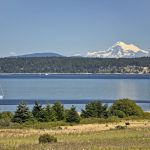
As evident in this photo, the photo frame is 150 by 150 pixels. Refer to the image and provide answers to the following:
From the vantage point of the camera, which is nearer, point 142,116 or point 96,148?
point 96,148

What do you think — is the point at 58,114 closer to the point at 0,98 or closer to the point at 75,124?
the point at 75,124

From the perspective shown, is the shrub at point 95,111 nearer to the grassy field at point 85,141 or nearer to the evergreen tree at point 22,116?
the evergreen tree at point 22,116

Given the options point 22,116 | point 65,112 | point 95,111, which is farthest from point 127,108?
point 22,116

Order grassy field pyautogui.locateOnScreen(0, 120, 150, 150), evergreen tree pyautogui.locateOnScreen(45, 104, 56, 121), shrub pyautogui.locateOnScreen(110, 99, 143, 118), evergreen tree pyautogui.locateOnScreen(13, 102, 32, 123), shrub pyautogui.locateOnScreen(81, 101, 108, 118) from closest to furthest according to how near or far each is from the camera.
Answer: grassy field pyautogui.locateOnScreen(0, 120, 150, 150) → evergreen tree pyautogui.locateOnScreen(13, 102, 32, 123) → evergreen tree pyautogui.locateOnScreen(45, 104, 56, 121) → shrub pyautogui.locateOnScreen(81, 101, 108, 118) → shrub pyautogui.locateOnScreen(110, 99, 143, 118)

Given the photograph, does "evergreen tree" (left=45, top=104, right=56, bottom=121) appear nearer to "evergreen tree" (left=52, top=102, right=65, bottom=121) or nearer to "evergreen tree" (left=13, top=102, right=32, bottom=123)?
"evergreen tree" (left=52, top=102, right=65, bottom=121)

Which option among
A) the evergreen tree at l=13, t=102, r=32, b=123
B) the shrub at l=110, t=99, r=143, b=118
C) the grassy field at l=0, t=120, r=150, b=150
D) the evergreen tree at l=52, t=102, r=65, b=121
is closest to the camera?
the grassy field at l=0, t=120, r=150, b=150

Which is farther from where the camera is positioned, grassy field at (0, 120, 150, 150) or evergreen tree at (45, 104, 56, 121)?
evergreen tree at (45, 104, 56, 121)

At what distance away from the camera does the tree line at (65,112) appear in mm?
Result: 58844

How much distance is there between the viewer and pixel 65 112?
64.3 metres

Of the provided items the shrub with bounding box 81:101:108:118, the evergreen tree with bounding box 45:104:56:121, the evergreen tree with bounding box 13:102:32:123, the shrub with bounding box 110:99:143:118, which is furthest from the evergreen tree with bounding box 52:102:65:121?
the shrub with bounding box 110:99:143:118

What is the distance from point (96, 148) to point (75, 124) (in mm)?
29484

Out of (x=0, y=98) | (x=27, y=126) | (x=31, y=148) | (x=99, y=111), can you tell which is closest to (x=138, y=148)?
(x=31, y=148)

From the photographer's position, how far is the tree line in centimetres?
5884

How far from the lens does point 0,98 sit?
475ft
